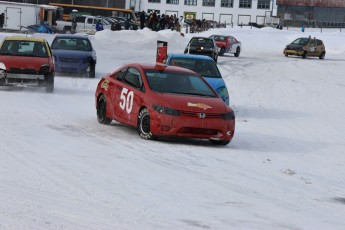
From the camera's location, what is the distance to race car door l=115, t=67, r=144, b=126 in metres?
14.1

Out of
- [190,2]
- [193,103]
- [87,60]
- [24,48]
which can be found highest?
[190,2]

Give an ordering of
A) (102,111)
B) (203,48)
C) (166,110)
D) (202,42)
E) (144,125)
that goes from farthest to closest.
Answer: (202,42)
(203,48)
(102,111)
(144,125)
(166,110)

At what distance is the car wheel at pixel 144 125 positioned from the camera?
44.7 ft

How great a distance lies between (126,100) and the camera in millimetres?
14492

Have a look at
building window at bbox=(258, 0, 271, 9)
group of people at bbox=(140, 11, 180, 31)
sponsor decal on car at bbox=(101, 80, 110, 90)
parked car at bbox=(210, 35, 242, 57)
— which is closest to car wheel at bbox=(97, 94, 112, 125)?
sponsor decal on car at bbox=(101, 80, 110, 90)

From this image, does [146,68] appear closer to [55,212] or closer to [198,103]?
[198,103]

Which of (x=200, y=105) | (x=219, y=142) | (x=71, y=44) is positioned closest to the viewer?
(x=200, y=105)

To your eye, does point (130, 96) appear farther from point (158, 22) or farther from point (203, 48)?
point (158, 22)

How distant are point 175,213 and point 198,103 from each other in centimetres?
605

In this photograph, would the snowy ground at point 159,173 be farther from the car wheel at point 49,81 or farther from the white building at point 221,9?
the white building at point 221,9

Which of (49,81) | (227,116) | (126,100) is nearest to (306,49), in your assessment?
(49,81)

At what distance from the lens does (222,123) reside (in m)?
13.7

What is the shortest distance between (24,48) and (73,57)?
5558 mm

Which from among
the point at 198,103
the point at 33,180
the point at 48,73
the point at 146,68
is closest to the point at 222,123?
the point at 198,103
